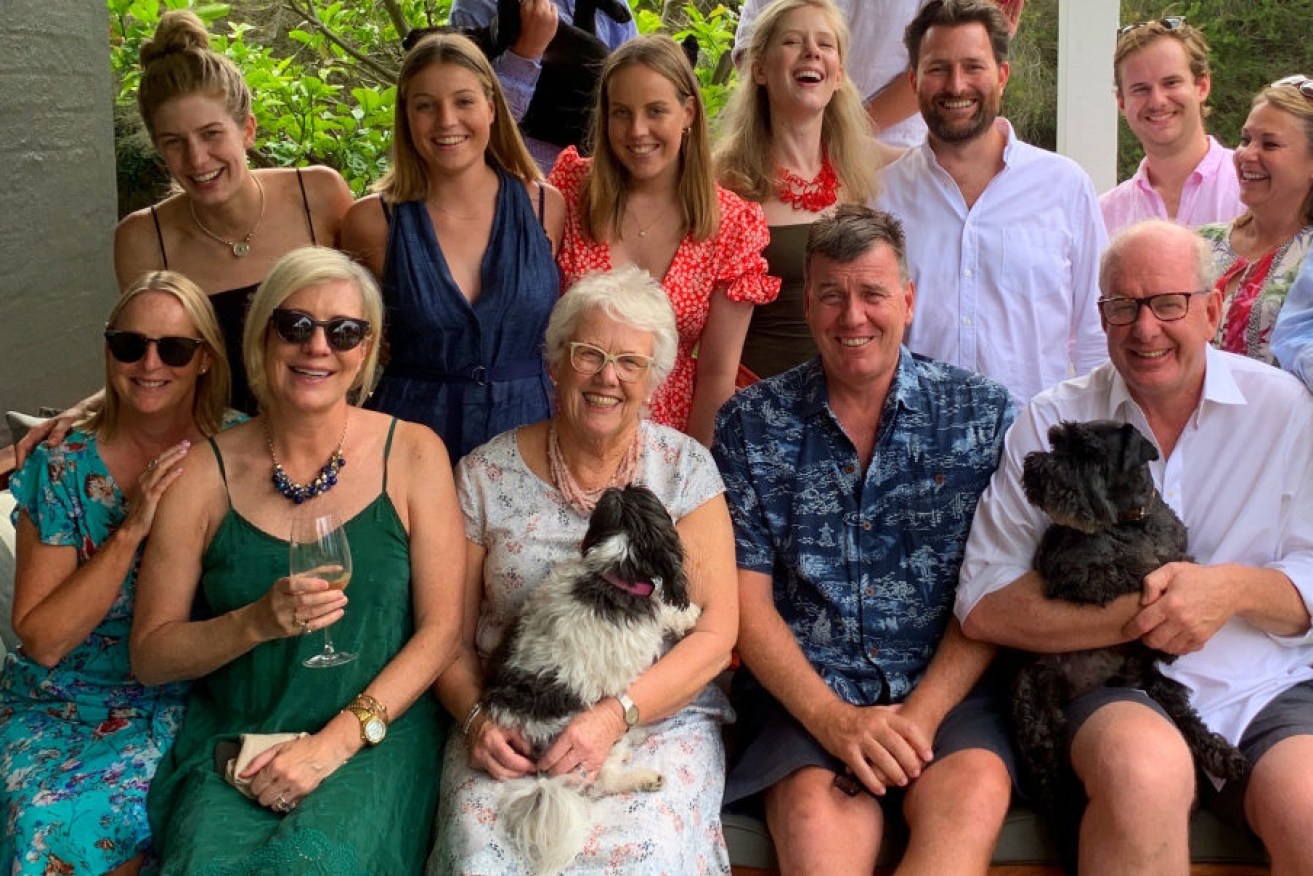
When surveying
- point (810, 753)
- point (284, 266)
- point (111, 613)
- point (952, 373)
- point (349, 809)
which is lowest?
point (810, 753)

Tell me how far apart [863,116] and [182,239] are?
2.20m

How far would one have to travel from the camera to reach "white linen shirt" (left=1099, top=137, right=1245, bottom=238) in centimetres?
421

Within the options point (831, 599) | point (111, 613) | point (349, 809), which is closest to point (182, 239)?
point (111, 613)

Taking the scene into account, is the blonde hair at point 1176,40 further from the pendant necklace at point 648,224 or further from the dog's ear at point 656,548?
the dog's ear at point 656,548

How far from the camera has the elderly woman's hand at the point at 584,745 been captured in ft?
8.46

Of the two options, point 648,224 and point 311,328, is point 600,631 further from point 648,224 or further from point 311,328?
point 648,224

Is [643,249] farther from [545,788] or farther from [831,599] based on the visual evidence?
[545,788]

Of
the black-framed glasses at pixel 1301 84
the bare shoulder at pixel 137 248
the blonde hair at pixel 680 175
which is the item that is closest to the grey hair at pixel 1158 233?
the black-framed glasses at pixel 1301 84

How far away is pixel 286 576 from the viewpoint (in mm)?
2664

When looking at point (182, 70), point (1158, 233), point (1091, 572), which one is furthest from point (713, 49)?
point (1091, 572)

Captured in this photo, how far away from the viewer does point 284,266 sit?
9.28 ft

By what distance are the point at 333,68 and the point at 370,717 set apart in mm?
5054

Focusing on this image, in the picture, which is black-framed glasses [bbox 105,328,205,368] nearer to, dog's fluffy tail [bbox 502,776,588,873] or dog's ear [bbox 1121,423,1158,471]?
dog's fluffy tail [bbox 502,776,588,873]

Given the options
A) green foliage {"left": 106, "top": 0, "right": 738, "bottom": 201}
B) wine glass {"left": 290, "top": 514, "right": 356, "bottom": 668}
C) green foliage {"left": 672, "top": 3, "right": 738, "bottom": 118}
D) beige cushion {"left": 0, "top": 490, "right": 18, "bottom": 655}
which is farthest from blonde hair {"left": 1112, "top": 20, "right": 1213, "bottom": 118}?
beige cushion {"left": 0, "top": 490, "right": 18, "bottom": 655}
